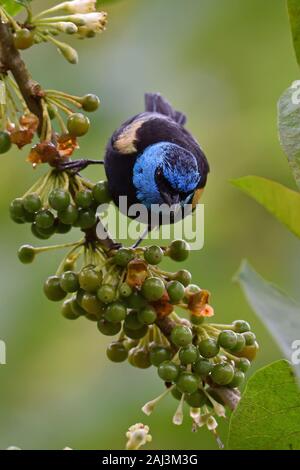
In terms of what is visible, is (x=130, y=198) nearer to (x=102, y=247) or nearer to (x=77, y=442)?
(x=77, y=442)

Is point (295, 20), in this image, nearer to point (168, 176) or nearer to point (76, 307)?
point (76, 307)

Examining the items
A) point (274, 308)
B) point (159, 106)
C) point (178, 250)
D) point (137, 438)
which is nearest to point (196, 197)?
point (159, 106)

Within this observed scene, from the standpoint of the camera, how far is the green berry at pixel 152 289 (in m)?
2.03

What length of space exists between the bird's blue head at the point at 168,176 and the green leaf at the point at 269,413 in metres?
2.42

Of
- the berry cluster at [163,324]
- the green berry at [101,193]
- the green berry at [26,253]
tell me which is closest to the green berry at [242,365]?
the berry cluster at [163,324]

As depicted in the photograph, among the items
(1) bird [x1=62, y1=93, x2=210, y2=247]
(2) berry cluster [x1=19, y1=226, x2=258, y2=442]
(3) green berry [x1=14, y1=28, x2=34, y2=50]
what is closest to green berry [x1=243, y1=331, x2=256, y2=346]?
(2) berry cluster [x1=19, y1=226, x2=258, y2=442]

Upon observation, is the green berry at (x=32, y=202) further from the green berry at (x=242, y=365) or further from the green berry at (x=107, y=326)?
the green berry at (x=242, y=365)

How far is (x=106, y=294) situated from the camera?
6.60ft

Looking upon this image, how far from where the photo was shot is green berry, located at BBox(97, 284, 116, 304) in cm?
201

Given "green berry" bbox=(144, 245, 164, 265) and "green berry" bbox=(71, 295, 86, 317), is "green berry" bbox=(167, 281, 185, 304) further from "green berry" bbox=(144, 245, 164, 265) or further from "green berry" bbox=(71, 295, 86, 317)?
"green berry" bbox=(71, 295, 86, 317)

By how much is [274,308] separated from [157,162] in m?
2.74
